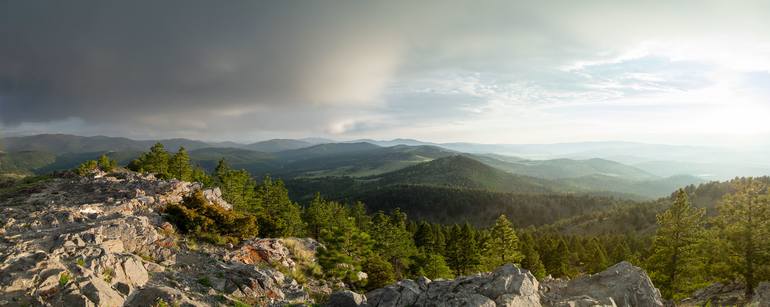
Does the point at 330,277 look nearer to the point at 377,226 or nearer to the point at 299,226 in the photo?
the point at 377,226

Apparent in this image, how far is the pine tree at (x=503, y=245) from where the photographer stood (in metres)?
44.6

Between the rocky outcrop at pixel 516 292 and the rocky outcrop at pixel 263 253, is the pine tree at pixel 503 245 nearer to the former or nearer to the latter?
the rocky outcrop at pixel 516 292

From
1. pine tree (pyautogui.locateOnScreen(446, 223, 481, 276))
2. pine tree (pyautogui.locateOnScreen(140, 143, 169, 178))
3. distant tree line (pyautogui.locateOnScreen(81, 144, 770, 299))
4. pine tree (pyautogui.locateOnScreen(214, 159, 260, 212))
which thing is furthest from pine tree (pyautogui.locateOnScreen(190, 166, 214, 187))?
pine tree (pyautogui.locateOnScreen(446, 223, 481, 276))

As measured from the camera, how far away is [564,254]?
68.4 metres

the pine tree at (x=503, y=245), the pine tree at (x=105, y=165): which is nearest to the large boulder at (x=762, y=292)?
the pine tree at (x=503, y=245)

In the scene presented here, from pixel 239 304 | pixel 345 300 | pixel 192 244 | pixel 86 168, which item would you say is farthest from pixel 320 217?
pixel 239 304

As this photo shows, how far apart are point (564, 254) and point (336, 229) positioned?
52.4 m

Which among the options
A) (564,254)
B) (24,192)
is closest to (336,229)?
(24,192)

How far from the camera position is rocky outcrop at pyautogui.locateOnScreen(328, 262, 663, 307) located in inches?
677

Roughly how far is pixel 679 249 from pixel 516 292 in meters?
24.1

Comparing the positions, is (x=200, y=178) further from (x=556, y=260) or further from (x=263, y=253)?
(x=556, y=260)

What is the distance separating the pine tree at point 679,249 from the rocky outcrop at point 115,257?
108ft

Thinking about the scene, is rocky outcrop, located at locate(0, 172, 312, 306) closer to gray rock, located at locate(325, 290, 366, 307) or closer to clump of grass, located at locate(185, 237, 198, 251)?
clump of grass, located at locate(185, 237, 198, 251)

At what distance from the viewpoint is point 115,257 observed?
16641mm
